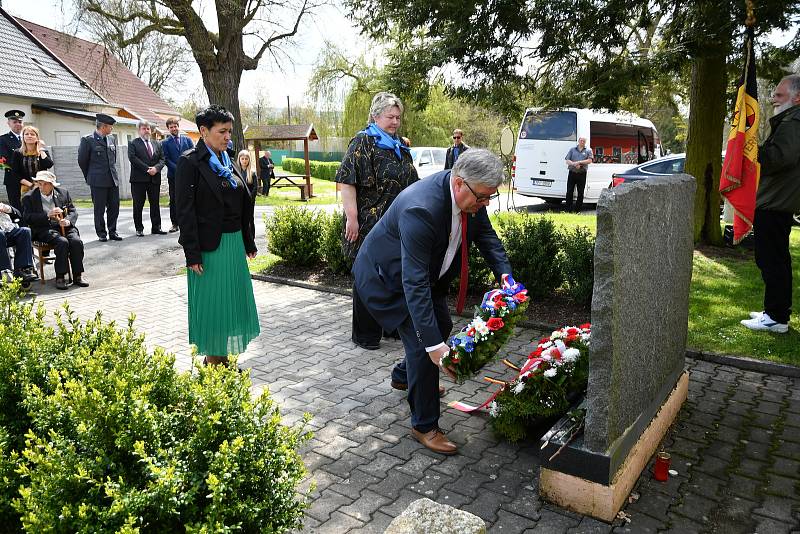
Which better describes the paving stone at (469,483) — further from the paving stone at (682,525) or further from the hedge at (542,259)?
the hedge at (542,259)

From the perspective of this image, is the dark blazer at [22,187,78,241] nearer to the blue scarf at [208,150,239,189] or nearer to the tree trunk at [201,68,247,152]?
the blue scarf at [208,150,239,189]

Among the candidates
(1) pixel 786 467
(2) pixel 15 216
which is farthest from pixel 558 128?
(1) pixel 786 467

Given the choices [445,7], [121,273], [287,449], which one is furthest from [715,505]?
[121,273]

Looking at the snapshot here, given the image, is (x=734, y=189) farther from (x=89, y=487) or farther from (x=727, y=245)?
(x=89, y=487)

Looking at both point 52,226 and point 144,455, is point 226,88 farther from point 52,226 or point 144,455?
point 144,455

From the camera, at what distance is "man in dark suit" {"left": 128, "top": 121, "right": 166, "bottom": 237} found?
475 inches

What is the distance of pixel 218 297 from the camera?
15.2 ft

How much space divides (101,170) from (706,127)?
1035 centimetres

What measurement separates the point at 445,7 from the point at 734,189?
3421 millimetres

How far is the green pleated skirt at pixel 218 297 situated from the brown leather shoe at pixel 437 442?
5.71ft

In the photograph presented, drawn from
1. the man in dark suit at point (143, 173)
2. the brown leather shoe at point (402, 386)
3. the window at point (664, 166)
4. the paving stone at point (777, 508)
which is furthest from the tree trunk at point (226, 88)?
the paving stone at point (777, 508)

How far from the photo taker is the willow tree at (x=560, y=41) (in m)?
6.04

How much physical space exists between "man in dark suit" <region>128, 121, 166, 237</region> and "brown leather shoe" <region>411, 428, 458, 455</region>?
9.91 m

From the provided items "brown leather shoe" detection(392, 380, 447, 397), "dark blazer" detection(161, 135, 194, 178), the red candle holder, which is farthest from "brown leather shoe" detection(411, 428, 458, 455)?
"dark blazer" detection(161, 135, 194, 178)
